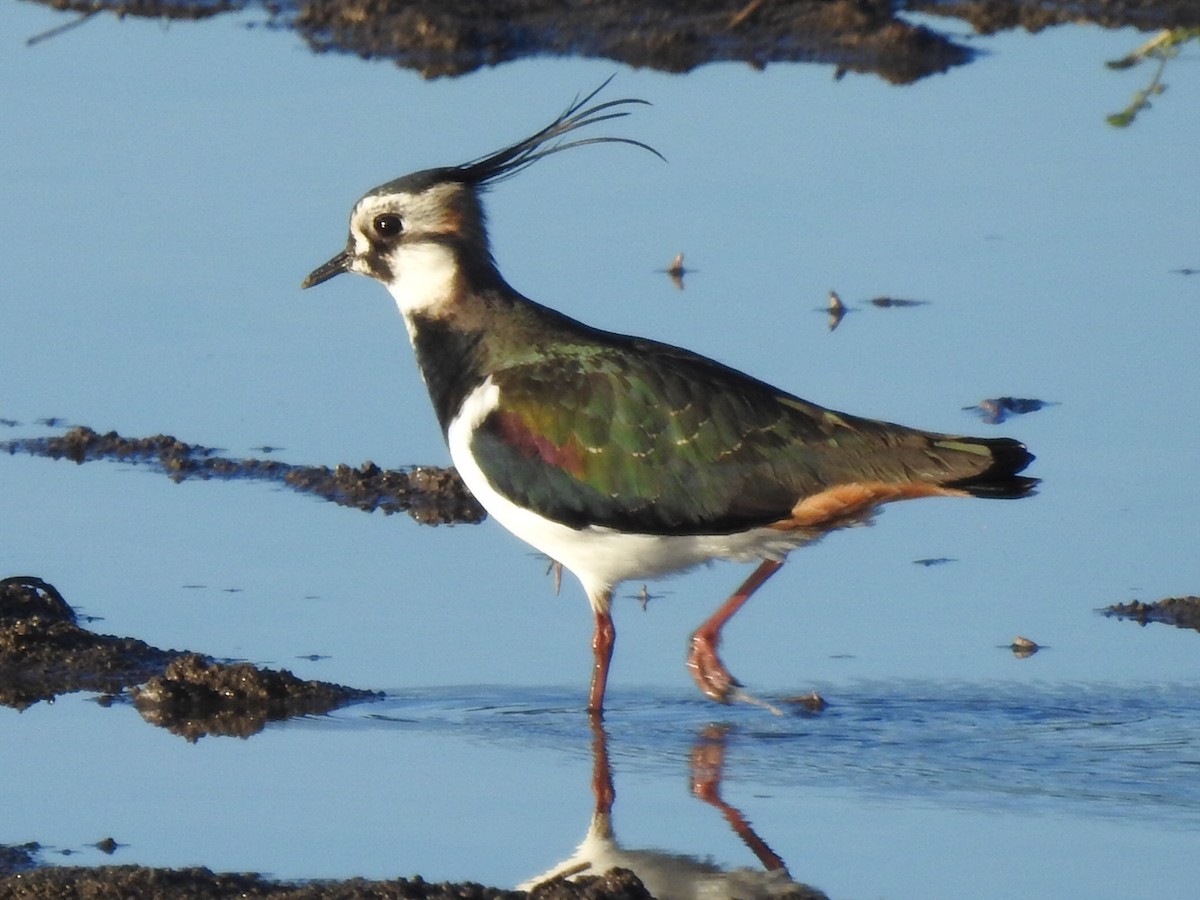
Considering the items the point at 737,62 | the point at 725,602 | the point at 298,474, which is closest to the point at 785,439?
the point at 725,602

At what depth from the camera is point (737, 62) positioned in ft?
42.7

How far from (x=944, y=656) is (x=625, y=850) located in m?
1.60

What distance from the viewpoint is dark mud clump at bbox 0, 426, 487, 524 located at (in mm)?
8289

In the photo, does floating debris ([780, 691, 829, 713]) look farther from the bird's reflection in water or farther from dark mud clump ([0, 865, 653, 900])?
dark mud clump ([0, 865, 653, 900])

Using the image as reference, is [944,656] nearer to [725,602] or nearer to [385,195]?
[725,602]

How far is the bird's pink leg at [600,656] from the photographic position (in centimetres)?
688

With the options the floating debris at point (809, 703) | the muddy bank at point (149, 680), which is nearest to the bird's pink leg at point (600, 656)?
the floating debris at point (809, 703)

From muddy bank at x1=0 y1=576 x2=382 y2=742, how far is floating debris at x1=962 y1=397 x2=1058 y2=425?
283 cm

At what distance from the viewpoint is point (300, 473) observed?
8406 mm

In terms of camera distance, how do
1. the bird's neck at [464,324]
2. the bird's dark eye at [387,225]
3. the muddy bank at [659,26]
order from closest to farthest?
the bird's neck at [464,324] → the bird's dark eye at [387,225] → the muddy bank at [659,26]

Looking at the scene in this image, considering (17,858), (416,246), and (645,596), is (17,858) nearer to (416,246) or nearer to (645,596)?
(416,246)

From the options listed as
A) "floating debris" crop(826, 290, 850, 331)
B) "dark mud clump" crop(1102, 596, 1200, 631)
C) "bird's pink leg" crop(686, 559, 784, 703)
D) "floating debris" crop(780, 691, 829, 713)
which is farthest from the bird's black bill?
"dark mud clump" crop(1102, 596, 1200, 631)

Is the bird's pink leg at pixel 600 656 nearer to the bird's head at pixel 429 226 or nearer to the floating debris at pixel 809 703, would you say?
the floating debris at pixel 809 703

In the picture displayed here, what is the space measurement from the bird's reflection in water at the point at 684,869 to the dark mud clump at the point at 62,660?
1527 mm
